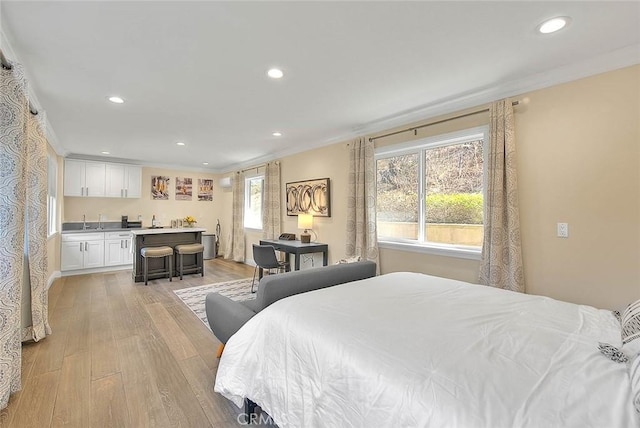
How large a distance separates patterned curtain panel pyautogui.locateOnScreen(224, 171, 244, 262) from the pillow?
6357mm

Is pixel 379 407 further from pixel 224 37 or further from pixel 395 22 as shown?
pixel 224 37

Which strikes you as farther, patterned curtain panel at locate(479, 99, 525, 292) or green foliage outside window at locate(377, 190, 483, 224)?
green foliage outside window at locate(377, 190, 483, 224)

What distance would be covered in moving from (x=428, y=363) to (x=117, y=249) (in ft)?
22.2

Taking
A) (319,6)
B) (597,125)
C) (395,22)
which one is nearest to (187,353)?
(319,6)

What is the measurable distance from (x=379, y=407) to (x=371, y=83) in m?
2.54

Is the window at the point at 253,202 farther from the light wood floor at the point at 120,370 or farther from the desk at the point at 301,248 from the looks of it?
the light wood floor at the point at 120,370

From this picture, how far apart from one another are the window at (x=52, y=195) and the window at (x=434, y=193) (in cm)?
502

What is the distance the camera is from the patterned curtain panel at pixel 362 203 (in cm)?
381

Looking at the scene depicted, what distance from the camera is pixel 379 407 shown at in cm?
99

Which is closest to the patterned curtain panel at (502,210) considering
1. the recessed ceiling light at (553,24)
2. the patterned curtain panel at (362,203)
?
the recessed ceiling light at (553,24)

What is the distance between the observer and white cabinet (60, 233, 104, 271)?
213 inches

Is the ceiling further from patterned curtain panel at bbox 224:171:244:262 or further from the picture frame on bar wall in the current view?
patterned curtain panel at bbox 224:171:244:262

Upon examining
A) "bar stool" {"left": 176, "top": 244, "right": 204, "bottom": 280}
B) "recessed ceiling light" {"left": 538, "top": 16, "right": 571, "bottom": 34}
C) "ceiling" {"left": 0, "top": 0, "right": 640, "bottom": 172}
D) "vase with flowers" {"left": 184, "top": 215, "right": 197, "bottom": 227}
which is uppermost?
"ceiling" {"left": 0, "top": 0, "right": 640, "bottom": 172}

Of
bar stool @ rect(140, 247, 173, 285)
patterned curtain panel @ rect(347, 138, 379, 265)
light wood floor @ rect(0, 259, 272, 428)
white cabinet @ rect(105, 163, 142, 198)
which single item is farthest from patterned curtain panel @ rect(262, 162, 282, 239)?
white cabinet @ rect(105, 163, 142, 198)
